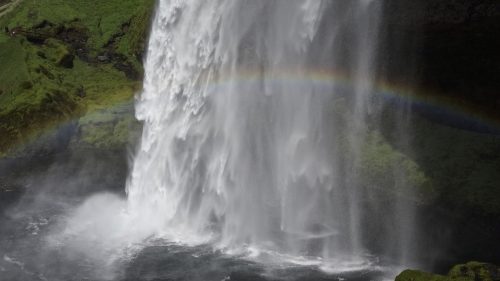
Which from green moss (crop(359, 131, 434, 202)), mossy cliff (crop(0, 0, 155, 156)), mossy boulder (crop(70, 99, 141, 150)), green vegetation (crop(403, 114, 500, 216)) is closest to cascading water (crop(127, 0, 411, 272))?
green moss (crop(359, 131, 434, 202))

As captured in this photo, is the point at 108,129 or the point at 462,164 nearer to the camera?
the point at 462,164

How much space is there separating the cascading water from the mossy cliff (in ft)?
34.0

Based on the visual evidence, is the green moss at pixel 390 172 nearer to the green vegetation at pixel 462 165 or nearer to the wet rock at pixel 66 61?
the green vegetation at pixel 462 165

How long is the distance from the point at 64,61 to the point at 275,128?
1813 cm

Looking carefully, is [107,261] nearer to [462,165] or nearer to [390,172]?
[390,172]

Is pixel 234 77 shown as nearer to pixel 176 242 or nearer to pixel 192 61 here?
pixel 192 61

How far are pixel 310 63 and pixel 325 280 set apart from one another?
290 inches

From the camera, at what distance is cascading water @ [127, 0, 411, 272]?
763 inches

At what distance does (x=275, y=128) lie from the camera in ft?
67.9

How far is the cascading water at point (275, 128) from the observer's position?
19391 mm

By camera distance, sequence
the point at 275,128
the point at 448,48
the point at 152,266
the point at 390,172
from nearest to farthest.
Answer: the point at 152,266
the point at 448,48
the point at 390,172
the point at 275,128

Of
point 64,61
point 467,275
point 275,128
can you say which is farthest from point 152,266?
point 64,61

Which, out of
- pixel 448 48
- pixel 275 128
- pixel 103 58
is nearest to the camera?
pixel 448 48

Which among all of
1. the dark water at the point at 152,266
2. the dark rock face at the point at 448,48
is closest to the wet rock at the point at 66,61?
the dark water at the point at 152,266
